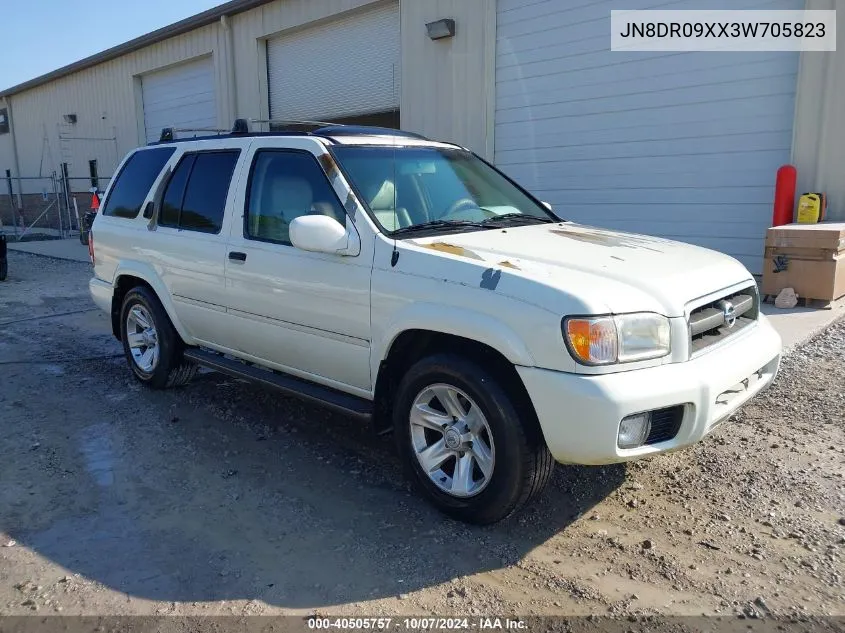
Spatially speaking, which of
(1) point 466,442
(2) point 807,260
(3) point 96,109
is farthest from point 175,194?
(3) point 96,109

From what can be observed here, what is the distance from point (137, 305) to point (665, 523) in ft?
14.0

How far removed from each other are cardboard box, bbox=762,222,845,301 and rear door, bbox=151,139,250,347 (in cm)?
552

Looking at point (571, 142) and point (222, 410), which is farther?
point (571, 142)

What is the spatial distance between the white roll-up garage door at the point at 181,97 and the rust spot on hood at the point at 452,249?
1472 centimetres

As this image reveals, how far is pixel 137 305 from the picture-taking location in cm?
560

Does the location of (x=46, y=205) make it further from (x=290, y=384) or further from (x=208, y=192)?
(x=290, y=384)

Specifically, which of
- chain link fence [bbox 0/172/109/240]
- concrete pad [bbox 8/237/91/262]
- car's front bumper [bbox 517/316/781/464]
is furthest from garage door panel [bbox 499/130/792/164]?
chain link fence [bbox 0/172/109/240]

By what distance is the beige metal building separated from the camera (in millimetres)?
8375

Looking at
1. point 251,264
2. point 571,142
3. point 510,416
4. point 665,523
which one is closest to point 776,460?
point 665,523

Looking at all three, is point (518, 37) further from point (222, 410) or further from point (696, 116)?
point (222, 410)

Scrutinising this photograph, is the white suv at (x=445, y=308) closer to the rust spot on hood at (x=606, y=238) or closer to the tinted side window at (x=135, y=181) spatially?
the rust spot on hood at (x=606, y=238)

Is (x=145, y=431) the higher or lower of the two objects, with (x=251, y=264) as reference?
lower

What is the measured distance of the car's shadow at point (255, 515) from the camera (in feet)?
9.93

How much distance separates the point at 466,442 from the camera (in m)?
3.37
